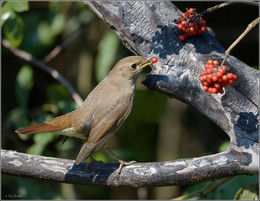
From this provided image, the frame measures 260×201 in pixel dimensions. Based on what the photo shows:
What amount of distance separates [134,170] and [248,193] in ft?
3.66

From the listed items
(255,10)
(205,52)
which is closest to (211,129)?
(255,10)

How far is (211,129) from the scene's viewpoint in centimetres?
608

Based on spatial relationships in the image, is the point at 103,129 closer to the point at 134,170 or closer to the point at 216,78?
the point at 134,170

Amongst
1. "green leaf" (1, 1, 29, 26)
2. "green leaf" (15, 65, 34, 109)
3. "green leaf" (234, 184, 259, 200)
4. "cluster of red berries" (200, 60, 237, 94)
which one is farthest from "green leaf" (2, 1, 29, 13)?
"green leaf" (234, 184, 259, 200)

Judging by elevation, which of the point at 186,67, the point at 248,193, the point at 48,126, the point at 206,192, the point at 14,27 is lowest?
the point at 248,193

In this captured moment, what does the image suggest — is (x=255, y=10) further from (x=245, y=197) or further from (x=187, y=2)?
(x=245, y=197)

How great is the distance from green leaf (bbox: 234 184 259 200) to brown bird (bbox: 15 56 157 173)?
124 centimetres

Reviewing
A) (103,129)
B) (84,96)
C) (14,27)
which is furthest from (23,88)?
(103,129)

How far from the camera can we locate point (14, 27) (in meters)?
4.16

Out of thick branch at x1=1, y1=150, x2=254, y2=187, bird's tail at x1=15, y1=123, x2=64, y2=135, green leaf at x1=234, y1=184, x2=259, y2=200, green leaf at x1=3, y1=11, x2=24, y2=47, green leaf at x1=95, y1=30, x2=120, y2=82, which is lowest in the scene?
green leaf at x1=234, y1=184, x2=259, y2=200

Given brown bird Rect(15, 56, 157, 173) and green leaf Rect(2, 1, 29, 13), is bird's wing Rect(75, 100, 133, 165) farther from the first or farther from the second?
green leaf Rect(2, 1, 29, 13)

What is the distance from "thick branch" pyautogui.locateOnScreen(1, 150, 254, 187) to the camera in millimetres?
3051

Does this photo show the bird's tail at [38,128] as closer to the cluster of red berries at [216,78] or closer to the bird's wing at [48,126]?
the bird's wing at [48,126]

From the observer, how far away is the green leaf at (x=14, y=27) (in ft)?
13.3
